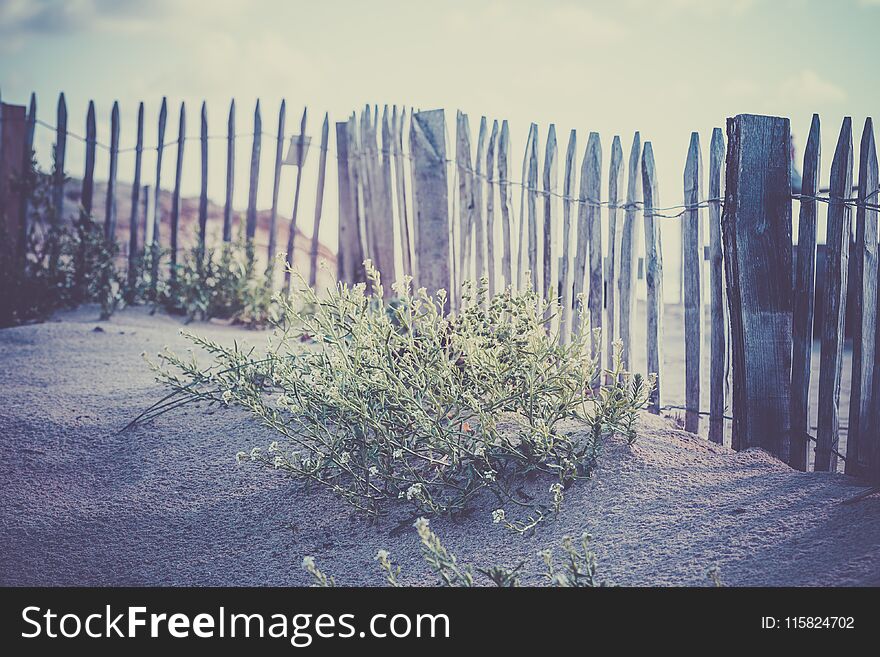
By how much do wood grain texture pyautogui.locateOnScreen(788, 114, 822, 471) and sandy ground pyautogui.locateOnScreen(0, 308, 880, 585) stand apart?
21cm

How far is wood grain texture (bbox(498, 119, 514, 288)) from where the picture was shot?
5.33m

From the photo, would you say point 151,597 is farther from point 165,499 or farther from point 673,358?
point 673,358

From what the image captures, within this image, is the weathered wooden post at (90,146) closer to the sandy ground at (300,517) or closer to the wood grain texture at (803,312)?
the sandy ground at (300,517)

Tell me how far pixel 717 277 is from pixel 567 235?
3.56 ft

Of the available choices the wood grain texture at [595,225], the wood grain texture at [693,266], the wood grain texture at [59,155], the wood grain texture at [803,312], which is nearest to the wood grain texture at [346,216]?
the wood grain texture at [59,155]

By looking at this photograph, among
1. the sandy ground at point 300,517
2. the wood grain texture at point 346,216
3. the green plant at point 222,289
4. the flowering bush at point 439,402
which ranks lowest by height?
the sandy ground at point 300,517

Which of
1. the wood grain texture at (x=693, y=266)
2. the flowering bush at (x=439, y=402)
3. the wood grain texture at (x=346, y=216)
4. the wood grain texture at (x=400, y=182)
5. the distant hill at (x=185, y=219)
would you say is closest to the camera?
the flowering bush at (x=439, y=402)

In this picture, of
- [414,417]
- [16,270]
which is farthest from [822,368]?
[16,270]

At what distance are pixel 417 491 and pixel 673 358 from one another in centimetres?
552

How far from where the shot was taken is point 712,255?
4.10 m

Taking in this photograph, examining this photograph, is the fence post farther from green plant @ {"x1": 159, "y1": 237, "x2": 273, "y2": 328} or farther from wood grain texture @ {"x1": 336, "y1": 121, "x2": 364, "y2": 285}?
green plant @ {"x1": 159, "y1": 237, "x2": 273, "y2": 328}

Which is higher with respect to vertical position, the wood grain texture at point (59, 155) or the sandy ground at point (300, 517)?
the wood grain texture at point (59, 155)

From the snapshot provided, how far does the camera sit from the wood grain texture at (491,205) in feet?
17.8

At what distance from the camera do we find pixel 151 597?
2.82 m
